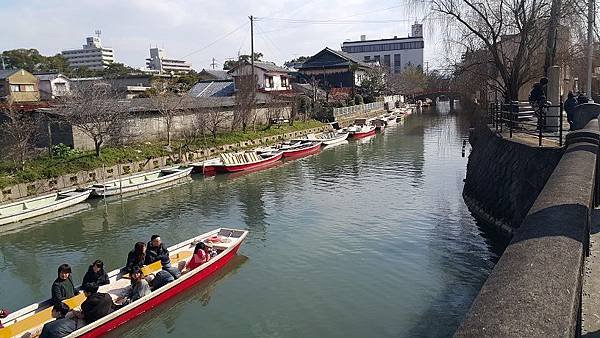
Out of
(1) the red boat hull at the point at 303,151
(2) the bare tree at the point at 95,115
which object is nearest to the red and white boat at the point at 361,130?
(1) the red boat hull at the point at 303,151

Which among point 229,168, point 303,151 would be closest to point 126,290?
point 229,168

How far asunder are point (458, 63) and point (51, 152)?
71.1 feet

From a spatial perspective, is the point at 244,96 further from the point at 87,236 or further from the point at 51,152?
the point at 87,236

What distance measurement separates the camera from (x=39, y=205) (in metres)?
20.3

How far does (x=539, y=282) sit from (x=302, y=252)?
1199cm

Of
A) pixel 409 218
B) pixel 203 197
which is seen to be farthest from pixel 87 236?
pixel 409 218

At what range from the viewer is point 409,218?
18.1 m

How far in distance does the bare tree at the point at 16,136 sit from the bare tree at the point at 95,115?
209 centimetres

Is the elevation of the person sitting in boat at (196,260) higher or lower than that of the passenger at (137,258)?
lower

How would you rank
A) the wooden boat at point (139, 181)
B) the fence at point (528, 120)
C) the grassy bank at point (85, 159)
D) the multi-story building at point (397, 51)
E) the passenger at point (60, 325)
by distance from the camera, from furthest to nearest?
the multi-story building at point (397, 51)
the wooden boat at point (139, 181)
the grassy bank at point (85, 159)
the fence at point (528, 120)
the passenger at point (60, 325)

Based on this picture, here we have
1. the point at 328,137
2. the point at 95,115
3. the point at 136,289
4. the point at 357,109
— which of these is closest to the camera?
the point at 136,289

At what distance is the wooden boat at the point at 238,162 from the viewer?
28.7 m

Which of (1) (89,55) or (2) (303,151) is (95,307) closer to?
(2) (303,151)

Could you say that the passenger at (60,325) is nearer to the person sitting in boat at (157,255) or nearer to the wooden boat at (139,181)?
the person sitting in boat at (157,255)
